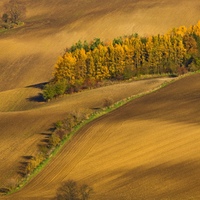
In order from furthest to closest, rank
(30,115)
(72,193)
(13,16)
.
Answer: (13,16), (30,115), (72,193)

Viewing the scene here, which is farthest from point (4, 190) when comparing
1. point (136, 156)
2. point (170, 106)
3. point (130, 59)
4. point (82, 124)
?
point (130, 59)

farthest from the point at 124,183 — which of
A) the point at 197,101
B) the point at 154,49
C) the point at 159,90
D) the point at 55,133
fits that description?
the point at 154,49

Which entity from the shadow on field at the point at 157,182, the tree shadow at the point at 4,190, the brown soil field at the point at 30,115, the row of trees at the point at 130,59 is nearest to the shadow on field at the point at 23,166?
the brown soil field at the point at 30,115

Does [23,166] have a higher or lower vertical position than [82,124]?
lower

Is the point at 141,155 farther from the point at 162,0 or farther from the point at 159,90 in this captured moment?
the point at 162,0

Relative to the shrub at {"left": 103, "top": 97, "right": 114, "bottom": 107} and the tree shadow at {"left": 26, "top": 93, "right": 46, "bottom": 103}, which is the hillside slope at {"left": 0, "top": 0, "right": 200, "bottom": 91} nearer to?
the tree shadow at {"left": 26, "top": 93, "right": 46, "bottom": 103}

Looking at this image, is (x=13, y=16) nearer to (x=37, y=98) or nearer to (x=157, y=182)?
(x=37, y=98)
